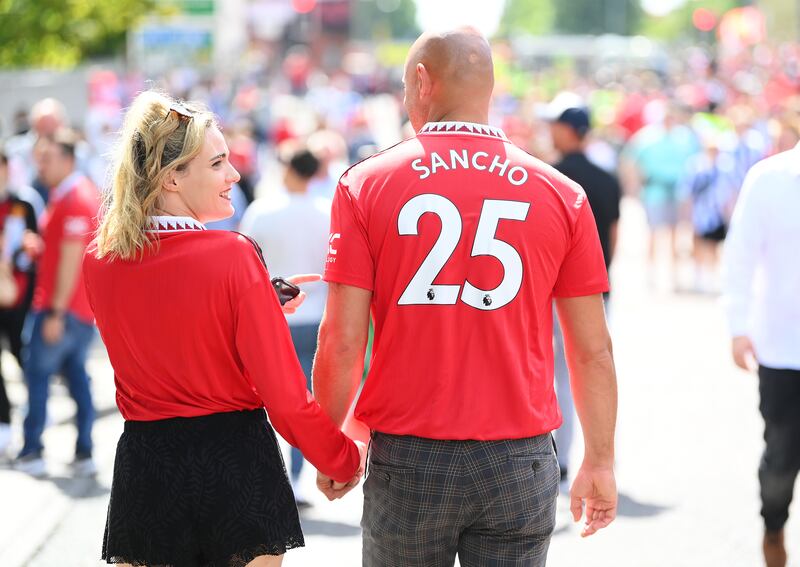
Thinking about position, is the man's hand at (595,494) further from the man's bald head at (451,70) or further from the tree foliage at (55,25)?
the tree foliage at (55,25)

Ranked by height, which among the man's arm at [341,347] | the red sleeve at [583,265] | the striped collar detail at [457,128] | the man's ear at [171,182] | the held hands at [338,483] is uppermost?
the striped collar detail at [457,128]

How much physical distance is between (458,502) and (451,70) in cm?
117

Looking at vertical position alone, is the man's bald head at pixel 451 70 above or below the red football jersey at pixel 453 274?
above

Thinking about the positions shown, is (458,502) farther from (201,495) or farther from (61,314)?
(61,314)

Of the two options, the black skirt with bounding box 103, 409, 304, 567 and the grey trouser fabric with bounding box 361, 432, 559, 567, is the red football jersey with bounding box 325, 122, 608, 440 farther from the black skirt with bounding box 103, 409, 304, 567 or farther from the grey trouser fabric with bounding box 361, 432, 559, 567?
the black skirt with bounding box 103, 409, 304, 567

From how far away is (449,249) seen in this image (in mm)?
3252

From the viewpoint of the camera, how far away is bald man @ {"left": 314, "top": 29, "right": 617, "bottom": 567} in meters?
3.26

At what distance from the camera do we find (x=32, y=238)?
8.61 meters

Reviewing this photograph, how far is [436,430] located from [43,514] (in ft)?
13.9

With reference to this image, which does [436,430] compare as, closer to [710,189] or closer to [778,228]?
[778,228]

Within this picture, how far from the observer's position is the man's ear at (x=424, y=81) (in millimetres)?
3436

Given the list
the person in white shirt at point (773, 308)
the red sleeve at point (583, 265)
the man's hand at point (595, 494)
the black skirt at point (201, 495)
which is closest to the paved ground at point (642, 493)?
the person in white shirt at point (773, 308)

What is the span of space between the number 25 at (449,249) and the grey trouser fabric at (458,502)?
15.0 inches

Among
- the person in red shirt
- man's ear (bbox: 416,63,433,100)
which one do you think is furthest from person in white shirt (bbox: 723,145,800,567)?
the person in red shirt
